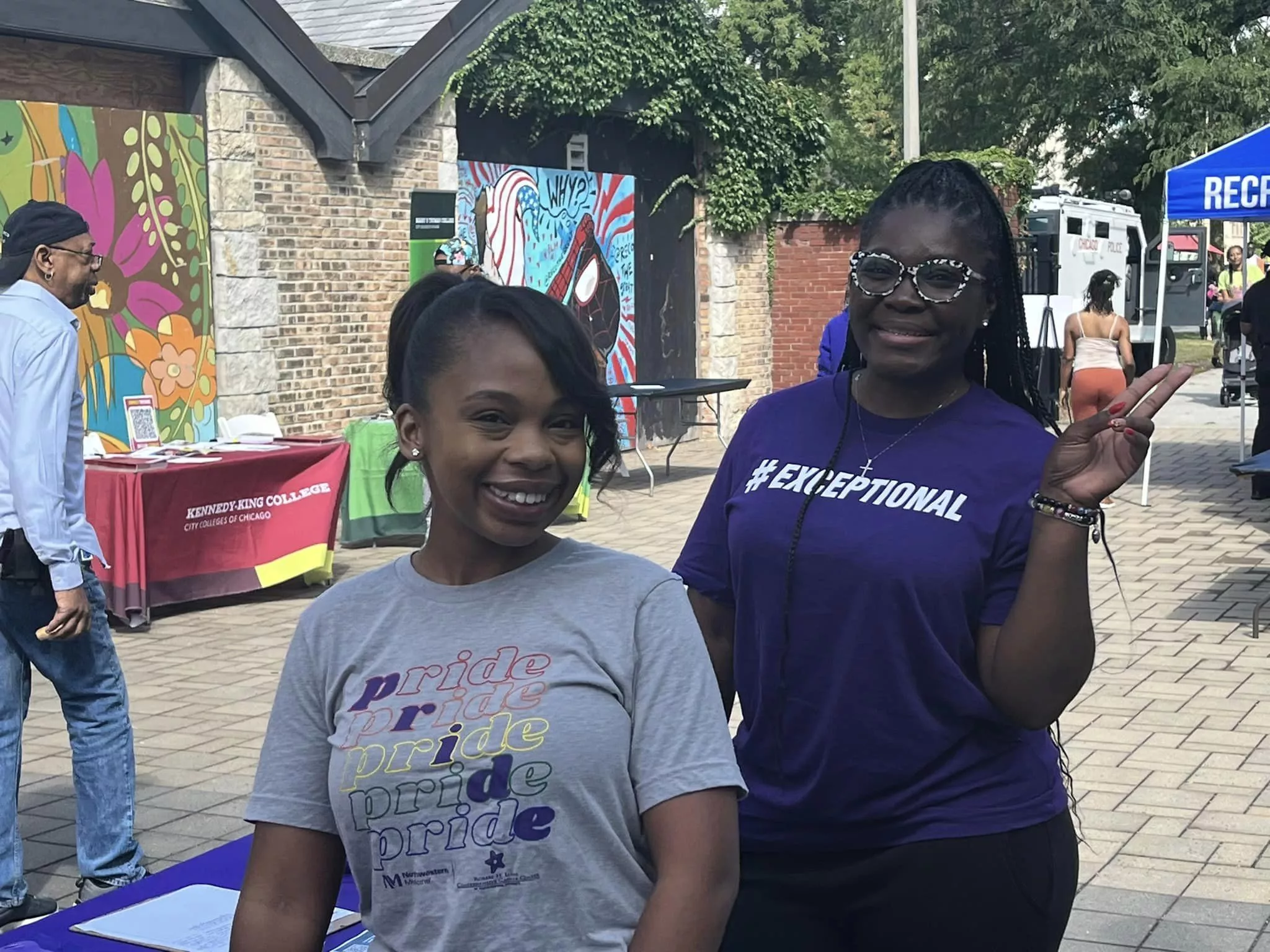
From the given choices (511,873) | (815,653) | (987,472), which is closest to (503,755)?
(511,873)

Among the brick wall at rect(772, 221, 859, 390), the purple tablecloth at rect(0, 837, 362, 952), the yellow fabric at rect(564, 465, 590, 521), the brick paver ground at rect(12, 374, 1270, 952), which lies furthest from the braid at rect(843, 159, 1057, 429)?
the brick wall at rect(772, 221, 859, 390)

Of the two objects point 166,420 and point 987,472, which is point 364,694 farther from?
point 166,420

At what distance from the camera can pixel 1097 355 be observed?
12.8 metres

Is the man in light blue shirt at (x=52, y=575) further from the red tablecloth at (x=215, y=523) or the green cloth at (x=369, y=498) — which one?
the green cloth at (x=369, y=498)

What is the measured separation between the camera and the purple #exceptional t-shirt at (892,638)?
239 cm

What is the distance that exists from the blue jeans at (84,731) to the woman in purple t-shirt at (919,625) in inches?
113

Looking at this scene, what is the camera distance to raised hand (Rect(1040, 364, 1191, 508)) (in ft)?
7.53

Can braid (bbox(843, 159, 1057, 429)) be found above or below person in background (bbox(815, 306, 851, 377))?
above

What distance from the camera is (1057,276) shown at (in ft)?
72.1

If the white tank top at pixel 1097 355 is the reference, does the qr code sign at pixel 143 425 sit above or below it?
below

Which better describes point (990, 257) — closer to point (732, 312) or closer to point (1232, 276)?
point (732, 312)

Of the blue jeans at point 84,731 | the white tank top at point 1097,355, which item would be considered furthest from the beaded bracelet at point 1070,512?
the white tank top at point 1097,355

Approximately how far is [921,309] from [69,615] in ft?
9.90

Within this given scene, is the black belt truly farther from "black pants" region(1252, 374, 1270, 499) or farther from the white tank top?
the white tank top
